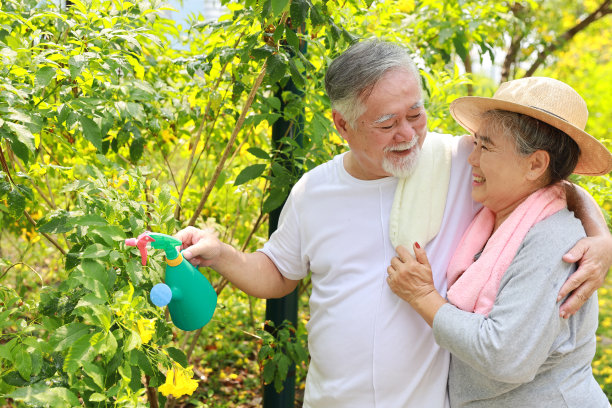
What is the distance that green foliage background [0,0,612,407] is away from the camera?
146cm

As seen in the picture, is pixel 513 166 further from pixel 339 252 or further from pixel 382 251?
pixel 339 252

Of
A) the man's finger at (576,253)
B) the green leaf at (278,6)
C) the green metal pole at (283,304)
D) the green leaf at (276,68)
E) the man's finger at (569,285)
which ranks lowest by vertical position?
the green metal pole at (283,304)

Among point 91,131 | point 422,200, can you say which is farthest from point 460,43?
point 91,131

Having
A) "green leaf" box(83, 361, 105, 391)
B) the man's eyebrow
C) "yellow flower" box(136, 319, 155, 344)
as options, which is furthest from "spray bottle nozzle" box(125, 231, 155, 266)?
the man's eyebrow

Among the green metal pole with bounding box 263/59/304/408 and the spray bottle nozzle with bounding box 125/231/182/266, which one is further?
the green metal pole with bounding box 263/59/304/408

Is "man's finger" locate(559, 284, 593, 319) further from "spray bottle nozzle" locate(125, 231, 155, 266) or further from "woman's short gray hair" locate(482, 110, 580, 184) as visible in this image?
"spray bottle nozzle" locate(125, 231, 155, 266)

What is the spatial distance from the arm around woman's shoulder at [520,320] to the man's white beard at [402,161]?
40 cm

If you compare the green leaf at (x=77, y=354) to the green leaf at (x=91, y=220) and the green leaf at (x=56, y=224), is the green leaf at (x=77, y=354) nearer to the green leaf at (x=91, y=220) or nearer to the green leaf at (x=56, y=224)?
the green leaf at (x=91, y=220)

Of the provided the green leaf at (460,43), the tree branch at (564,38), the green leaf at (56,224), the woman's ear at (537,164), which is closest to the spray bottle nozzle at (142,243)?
the green leaf at (56,224)

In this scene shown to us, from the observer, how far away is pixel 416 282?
1.71 m

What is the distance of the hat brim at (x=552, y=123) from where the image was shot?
1.60 metres

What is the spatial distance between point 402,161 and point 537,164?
14.5 inches

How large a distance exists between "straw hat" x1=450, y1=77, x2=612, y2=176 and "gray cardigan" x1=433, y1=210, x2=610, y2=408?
0.62ft

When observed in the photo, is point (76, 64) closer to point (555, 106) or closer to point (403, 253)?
point (403, 253)
